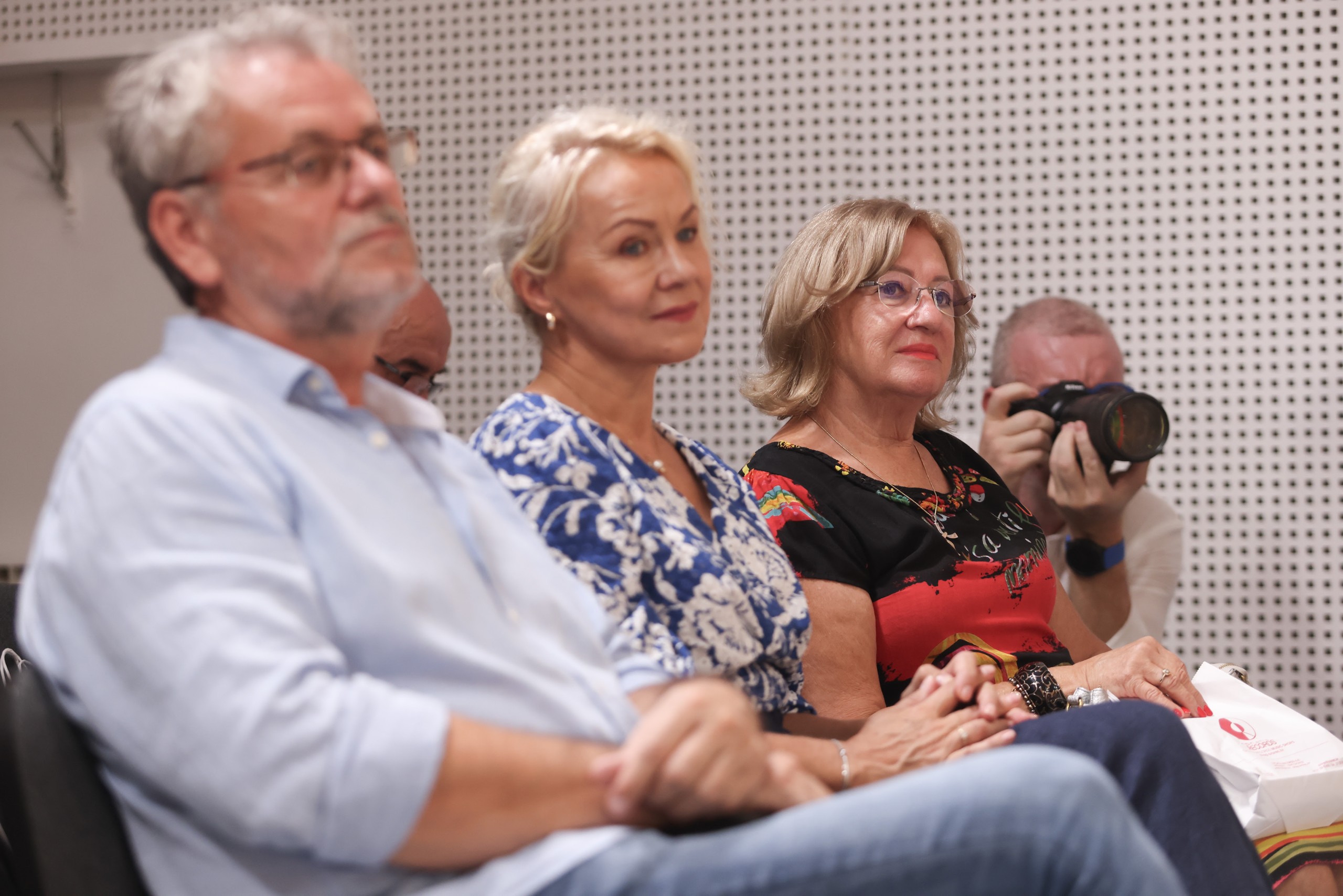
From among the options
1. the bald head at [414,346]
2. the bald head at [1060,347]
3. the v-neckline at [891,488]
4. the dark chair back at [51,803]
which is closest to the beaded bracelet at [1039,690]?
the v-neckline at [891,488]

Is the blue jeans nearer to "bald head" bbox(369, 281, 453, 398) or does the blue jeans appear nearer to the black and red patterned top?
the black and red patterned top

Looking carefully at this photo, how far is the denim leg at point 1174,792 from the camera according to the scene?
119 cm

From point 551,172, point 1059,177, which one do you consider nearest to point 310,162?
point 551,172

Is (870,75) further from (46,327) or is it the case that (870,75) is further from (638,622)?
(46,327)

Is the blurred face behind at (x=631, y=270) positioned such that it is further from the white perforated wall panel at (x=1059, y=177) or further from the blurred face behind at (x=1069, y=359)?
the white perforated wall panel at (x=1059, y=177)

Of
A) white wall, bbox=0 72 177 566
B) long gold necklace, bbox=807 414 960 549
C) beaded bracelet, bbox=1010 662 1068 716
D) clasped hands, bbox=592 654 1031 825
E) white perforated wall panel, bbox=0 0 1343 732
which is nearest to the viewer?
clasped hands, bbox=592 654 1031 825

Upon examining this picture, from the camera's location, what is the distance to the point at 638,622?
111 cm

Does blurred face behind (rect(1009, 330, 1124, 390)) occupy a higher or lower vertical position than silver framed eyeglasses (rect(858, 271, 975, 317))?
lower

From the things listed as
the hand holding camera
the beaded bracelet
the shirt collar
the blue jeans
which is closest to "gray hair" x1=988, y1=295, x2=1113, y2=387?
the hand holding camera

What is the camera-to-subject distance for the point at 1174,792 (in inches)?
48.2

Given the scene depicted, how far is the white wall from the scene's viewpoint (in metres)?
3.15

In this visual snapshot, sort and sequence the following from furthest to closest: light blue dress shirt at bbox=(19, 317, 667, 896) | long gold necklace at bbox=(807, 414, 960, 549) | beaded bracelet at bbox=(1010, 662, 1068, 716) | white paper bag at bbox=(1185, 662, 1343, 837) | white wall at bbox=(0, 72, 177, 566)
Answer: white wall at bbox=(0, 72, 177, 566) < long gold necklace at bbox=(807, 414, 960, 549) < beaded bracelet at bbox=(1010, 662, 1068, 716) < white paper bag at bbox=(1185, 662, 1343, 837) < light blue dress shirt at bbox=(19, 317, 667, 896)

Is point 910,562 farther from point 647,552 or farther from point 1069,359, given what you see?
point 1069,359

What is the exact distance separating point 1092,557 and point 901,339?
2.53ft
